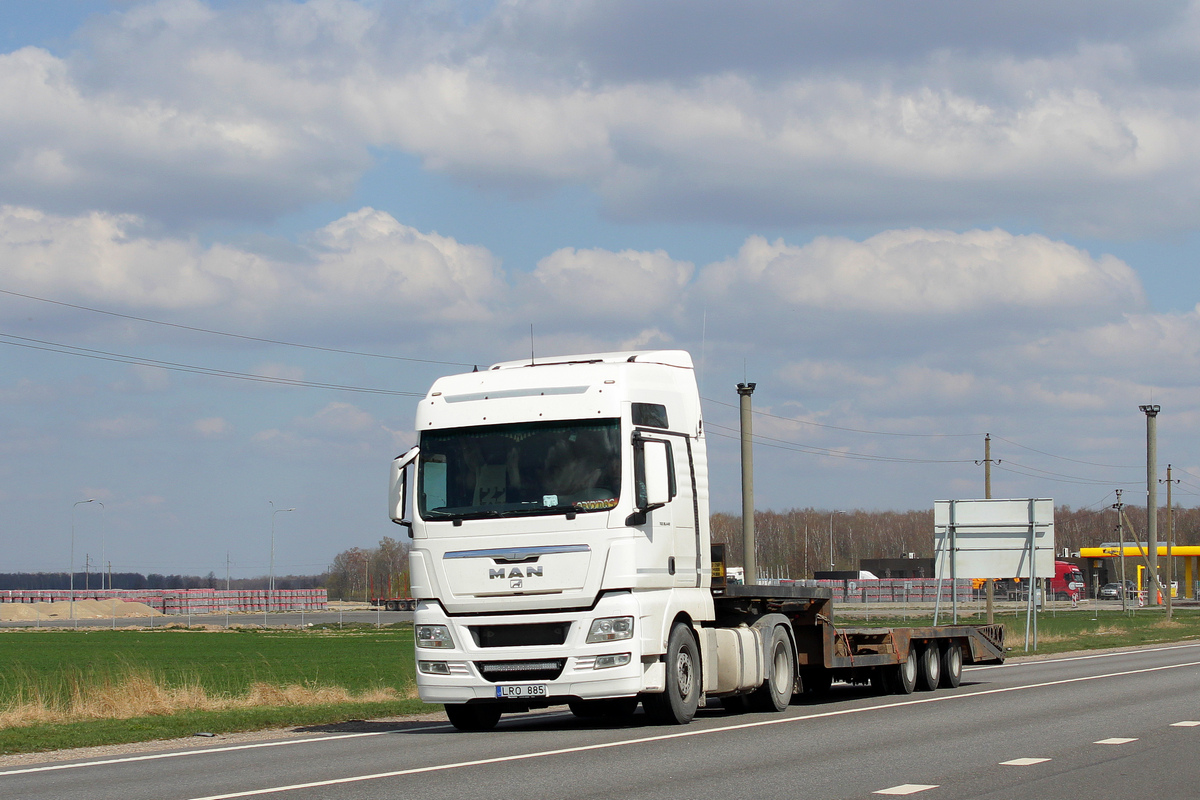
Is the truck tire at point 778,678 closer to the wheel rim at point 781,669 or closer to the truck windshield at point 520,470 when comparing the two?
the wheel rim at point 781,669

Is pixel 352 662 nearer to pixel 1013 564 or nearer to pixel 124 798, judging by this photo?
pixel 1013 564

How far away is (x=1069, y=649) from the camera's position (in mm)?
37812

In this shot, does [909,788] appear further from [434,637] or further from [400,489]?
[400,489]

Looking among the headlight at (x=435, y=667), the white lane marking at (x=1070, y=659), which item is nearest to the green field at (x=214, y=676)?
the white lane marking at (x=1070, y=659)

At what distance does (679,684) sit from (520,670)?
5.95 ft

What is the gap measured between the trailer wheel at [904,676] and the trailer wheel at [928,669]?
18.9 inches

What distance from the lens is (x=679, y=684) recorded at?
14.9 meters

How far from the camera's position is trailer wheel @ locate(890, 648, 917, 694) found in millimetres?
20031

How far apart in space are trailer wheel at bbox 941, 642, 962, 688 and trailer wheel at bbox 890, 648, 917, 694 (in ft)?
4.67

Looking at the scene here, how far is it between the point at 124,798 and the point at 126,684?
10.1 metres

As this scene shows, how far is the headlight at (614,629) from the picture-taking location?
1403 cm

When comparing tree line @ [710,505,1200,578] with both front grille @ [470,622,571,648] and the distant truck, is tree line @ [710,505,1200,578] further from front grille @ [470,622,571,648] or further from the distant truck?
front grille @ [470,622,571,648]

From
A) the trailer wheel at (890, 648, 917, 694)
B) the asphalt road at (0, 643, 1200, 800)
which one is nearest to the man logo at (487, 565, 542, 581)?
the asphalt road at (0, 643, 1200, 800)

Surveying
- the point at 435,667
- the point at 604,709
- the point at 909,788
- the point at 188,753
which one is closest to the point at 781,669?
the point at 604,709
